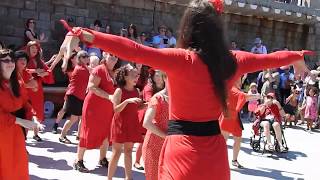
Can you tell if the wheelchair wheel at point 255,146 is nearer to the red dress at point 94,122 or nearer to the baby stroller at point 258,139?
the baby stroller at point 258,139

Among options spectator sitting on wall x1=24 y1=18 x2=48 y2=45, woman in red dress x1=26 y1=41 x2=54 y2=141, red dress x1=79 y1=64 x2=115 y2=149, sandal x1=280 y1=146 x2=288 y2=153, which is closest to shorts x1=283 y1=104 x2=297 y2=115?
sandal x1=280 y1=146 x2=288 y2=153

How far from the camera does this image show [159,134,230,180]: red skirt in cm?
265

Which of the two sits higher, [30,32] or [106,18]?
[106,18]

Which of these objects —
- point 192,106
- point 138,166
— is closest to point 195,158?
point 192,106

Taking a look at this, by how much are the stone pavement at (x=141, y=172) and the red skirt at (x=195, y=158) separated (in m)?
3.48

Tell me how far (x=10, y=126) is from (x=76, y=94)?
3762 mm

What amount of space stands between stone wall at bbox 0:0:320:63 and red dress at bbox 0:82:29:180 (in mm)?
8045

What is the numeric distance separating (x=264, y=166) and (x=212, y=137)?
544 cm

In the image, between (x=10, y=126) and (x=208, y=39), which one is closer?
(x=208, y=39)

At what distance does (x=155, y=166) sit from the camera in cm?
422

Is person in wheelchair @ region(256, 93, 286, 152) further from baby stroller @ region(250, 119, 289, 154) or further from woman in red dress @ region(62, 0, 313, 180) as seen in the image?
woman in red dress @ region(62, 0, 313, 180)

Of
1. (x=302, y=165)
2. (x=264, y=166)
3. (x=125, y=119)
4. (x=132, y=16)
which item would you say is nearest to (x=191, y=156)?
(x=125, y=119)

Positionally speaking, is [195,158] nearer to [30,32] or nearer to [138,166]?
[138,166]

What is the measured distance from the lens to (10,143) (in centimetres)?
418
